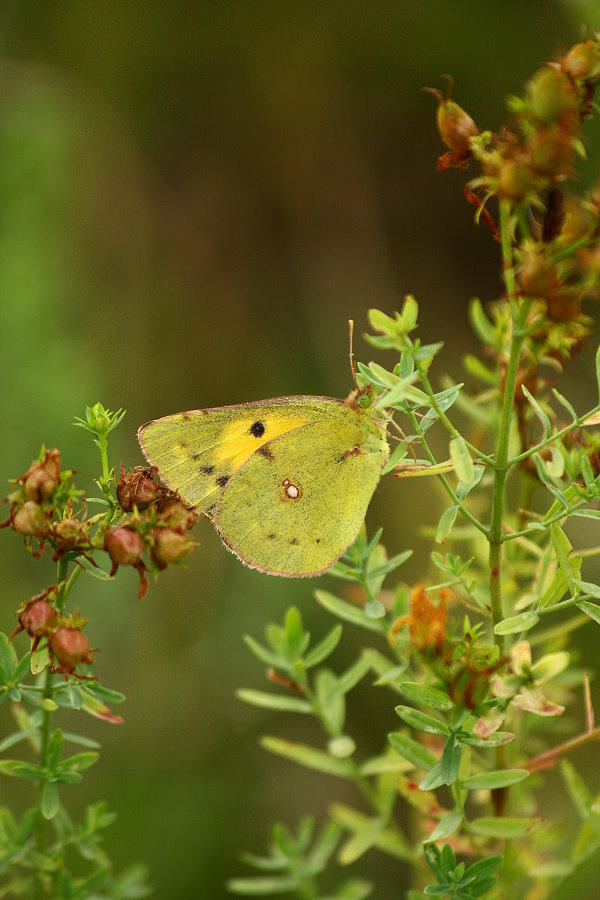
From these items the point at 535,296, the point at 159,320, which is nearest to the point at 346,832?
the point at 535,296

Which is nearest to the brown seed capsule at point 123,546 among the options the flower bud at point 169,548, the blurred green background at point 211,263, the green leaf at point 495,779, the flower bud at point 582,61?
the flower bud at point 169,548

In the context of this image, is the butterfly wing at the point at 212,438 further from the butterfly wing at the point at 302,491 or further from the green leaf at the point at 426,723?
the green leaf at the point at 426,723

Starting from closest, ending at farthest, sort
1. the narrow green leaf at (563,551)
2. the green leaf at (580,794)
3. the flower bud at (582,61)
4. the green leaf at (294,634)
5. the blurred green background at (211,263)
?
1. the flower bud at (582,61)
2. the narrow green leaf at (563,551)
3. the green leaf at (580,794)
4. the green leaf at (294,634)
5. the blurred green background at (211,263)

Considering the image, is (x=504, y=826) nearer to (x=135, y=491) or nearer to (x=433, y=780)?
(x=433, y=780)

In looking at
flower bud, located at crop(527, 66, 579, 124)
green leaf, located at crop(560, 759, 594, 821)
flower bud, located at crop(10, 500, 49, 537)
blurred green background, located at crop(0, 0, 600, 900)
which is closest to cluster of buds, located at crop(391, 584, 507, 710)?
green leaf, located at crop(560, 759, 594, 821)

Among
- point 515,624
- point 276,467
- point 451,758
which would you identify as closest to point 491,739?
point 451,758

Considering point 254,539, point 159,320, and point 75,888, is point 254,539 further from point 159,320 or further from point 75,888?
point 159,320
